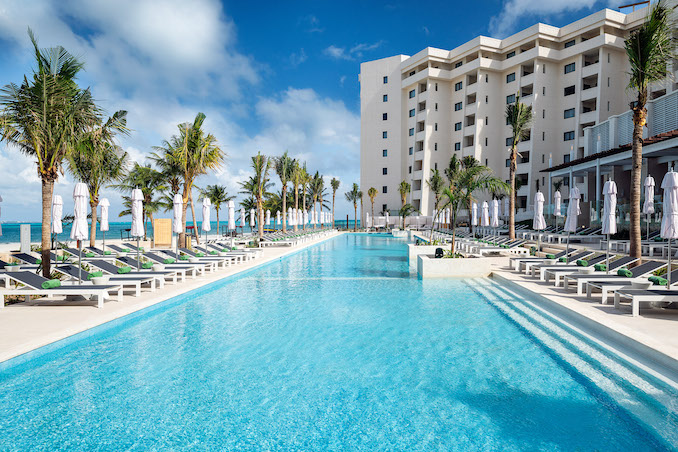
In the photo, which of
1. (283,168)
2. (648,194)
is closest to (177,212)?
(648,194)

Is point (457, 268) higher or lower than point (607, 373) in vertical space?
higher

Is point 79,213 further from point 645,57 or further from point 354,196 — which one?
point 354,196

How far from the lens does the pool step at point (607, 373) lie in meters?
3.56

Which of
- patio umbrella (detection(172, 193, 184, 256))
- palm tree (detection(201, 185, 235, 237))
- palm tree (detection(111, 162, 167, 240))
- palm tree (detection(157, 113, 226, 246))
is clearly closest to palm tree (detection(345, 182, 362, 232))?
palm tree (detection(201, 185, 235, 237))

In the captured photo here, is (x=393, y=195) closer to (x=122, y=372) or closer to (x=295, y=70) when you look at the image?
(x=295, y=70)

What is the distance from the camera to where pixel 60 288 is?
714 centimetres

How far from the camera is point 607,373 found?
4.51 meters

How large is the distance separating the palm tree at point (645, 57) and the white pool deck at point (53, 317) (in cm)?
1223

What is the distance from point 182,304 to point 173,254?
201 inches

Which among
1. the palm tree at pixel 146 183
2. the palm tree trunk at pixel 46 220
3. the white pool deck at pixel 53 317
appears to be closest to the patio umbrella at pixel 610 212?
the white pool deck at pixel 53 317

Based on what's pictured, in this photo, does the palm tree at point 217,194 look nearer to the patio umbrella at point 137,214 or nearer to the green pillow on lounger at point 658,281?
the patio umbrella at point 137,214

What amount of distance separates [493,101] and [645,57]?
37645 millimetres

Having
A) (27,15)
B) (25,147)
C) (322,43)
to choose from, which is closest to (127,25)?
(27,15)

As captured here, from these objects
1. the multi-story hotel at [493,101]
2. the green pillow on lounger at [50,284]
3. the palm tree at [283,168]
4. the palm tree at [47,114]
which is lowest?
the green pillow on lounger at [50,284]
